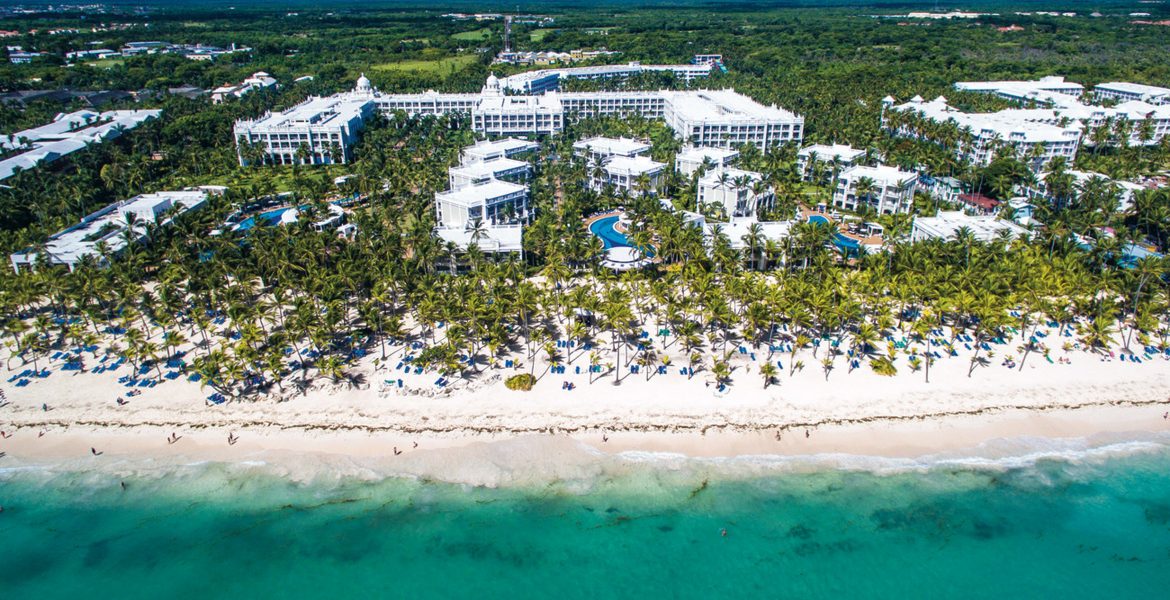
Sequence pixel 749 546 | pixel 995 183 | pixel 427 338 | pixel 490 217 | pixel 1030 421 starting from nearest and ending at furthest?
pixel 749 546, pixel 1030 421, pixel 427 338, pixel 490 217, pixel 995 183

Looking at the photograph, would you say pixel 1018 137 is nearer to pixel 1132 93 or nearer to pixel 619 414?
pixel 1132 93

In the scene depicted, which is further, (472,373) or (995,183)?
(995,183)

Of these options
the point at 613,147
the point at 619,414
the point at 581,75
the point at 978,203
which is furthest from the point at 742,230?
the point at 581,75

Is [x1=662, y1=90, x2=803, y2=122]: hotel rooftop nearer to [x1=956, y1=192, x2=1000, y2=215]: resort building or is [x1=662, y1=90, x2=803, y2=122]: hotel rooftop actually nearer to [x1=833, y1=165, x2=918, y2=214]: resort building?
[x1=833, y1=165, x2=918, y2=214]: resort building

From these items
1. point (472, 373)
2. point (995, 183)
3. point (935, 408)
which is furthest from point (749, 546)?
point (995, 183)

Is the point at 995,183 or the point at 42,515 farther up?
the point at 995,183

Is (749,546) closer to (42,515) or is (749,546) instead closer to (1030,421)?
(1030,421)
